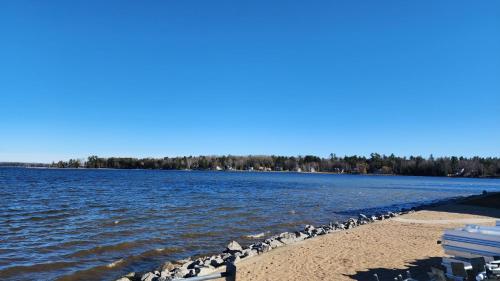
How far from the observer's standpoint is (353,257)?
11.8 m

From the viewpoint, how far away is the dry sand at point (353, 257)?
9938 millimetres

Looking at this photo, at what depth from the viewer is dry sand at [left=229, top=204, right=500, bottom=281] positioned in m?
9.94

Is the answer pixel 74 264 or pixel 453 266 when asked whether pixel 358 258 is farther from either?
pixel 74 264

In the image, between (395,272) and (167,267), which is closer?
(395,272)

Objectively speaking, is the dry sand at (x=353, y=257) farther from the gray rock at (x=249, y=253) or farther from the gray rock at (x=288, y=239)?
the gray rock at (x=288, y=239)

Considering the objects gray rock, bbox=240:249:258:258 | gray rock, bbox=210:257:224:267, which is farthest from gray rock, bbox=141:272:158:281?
gray rock, bbox=240:249:258:258

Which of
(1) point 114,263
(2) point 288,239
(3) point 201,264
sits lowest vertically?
(1) point 114,263

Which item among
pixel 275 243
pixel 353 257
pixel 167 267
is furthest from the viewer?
pixel 275 243

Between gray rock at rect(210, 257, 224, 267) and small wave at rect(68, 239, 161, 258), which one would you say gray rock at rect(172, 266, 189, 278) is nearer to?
gray rock at rect(210, 257, 224, 267)

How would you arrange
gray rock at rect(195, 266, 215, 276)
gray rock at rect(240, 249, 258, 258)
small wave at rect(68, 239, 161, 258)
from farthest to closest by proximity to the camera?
1. small wave at rect(68, 239, 161, 258)
2. gray rock at rect(240, 249, 258, 258)
3. gray rock at rect(195, 266, 215, 276)

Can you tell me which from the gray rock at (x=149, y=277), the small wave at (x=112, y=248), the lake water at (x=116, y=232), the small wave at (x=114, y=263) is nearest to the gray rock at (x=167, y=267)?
the lake water at (x=116, y=232)

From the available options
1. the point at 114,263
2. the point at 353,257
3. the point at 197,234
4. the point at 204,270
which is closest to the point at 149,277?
the point at 204,270

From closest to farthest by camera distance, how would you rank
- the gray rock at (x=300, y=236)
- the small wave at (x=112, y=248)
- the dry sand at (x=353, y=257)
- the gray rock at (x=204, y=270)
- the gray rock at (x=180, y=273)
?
the dry sand at (x=353, y=257)
the gray rock at (x=204, y=270)
the gray rock at (x=180, y=273)
the small wave at (x=112, y=248)
the gray rock at (x=300, y=236)

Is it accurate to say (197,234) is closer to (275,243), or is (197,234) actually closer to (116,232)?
(116,232)
